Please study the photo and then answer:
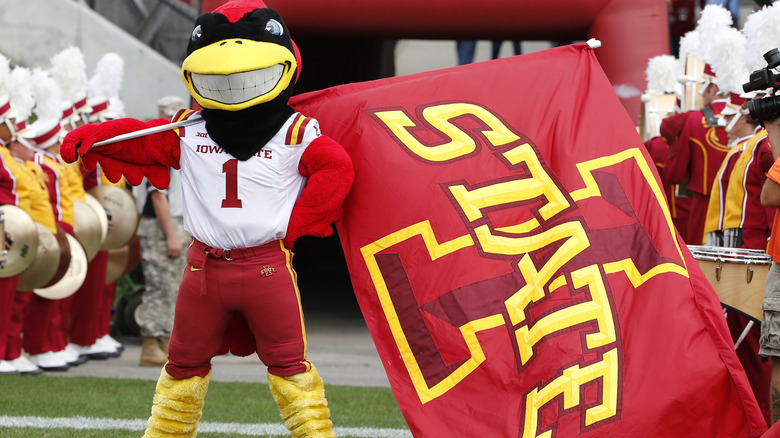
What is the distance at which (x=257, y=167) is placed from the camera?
405 centimetres

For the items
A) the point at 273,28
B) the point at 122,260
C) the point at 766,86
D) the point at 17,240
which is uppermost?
the point at 273,28

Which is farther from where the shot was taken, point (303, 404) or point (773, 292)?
point (773, 292)

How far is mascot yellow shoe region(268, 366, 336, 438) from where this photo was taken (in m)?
4.00

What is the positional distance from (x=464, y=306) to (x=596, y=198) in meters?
0.74

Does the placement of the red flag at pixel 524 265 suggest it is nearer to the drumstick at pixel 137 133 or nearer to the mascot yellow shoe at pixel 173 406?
the drumstick at pixel 137 133

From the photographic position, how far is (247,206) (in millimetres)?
4031

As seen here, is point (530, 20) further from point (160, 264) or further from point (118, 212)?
point (118, 212)

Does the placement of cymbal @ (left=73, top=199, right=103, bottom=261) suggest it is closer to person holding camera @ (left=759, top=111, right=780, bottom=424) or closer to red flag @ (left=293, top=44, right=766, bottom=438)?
red flag @ (left=293, top=44, right=766, bottom=438)

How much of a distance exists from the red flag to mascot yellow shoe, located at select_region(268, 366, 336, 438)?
0.31m

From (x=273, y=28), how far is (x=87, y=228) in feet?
13.5

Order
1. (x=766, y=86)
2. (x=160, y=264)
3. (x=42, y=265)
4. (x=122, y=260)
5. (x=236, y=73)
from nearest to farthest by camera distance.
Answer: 1. (x=236, y=73)
2. (x=766, y=86)
3. (x=42, y=265)
4. (x=160, y=264)
5. (x=122, y=260)

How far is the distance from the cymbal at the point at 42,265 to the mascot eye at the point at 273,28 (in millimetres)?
A: 3404

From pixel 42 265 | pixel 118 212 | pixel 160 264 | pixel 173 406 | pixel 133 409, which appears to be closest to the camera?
pixel 173 406

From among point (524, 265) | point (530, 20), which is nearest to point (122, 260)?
point (530, 20)
